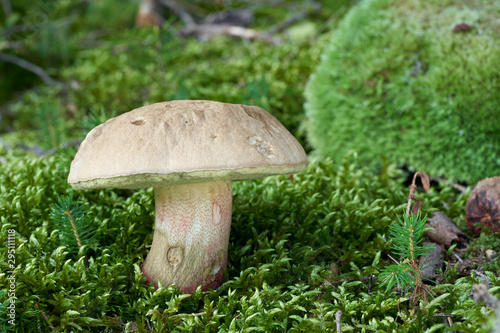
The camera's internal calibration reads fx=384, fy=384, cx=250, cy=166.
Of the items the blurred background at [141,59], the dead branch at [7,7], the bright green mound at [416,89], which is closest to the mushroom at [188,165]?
the bright green mound at [416,89]

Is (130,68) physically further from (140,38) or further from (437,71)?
(437,71)

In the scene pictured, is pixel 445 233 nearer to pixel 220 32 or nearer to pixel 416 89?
pixel 416 89

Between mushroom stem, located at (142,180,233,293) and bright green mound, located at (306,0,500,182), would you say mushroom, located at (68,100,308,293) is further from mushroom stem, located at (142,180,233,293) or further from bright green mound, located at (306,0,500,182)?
bright green mound, located at (306,0,500,182)

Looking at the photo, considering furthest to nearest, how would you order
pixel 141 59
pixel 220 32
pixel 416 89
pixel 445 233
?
pixel 220 32 < pixel 141 59 < pixel 416 89 < pixel 445 233

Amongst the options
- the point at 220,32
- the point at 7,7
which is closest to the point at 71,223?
the point at 220,32

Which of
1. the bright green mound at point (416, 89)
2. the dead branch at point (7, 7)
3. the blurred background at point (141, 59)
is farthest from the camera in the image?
the dead branch at point (7, 7)

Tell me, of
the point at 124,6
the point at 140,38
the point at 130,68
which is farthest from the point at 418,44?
the point at 124,6

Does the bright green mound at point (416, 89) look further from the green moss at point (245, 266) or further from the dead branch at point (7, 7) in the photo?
the dead branch at point (7, 7)
